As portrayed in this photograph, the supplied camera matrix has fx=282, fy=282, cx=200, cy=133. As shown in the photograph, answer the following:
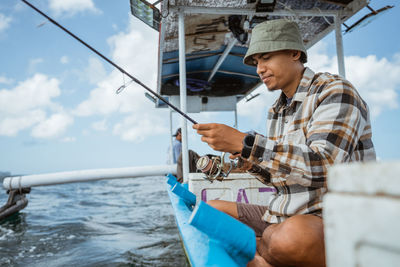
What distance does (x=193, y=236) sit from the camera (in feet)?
4.49

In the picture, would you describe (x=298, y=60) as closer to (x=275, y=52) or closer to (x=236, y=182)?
(x=275, y=52)

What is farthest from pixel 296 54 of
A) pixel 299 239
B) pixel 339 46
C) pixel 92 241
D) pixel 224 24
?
pixel 92 241

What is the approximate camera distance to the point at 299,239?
3.84 ft

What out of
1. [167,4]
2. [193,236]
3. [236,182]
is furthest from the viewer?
[167,4]

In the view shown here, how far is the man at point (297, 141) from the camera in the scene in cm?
118

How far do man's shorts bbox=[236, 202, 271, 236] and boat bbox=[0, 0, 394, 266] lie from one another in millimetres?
259

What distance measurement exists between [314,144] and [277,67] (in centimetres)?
61

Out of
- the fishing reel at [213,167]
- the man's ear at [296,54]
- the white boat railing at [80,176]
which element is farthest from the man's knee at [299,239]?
the white boat railing at [80,176]

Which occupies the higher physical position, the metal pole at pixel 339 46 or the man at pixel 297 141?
the metal pole at pixel 339 46

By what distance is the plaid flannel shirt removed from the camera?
3.88 feet

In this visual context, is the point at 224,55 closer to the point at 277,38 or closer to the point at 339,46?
the point at 339,46

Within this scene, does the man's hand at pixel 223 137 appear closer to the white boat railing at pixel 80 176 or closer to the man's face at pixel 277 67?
the man's face at pixel 277 67

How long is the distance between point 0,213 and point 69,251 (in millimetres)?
3354

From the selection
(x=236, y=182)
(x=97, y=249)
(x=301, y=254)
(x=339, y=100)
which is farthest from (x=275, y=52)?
(x=97, y=249)
